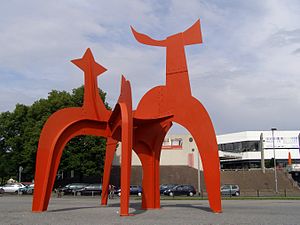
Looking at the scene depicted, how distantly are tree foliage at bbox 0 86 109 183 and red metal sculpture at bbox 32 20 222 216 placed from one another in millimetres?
26431

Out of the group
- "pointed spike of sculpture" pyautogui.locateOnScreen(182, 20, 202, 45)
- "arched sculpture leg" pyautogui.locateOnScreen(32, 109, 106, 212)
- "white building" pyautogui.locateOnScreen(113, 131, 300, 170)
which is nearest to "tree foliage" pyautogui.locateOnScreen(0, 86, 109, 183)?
"arched sculpture leg" pyautogui.locateOnScreen(32, 109, 106, 212)

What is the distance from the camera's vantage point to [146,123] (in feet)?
68.0

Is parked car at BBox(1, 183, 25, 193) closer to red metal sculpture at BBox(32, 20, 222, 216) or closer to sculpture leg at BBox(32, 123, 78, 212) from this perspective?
red metal sculpture at BBox(32, 20, 222, 216)

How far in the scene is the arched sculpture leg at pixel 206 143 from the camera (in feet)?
59.8

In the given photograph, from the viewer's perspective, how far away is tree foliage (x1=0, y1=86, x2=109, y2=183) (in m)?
47.9

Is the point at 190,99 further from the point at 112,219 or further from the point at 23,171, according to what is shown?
the point at 23,171

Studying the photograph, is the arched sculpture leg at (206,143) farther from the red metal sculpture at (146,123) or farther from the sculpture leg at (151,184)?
the sculpture leg at (151,184)

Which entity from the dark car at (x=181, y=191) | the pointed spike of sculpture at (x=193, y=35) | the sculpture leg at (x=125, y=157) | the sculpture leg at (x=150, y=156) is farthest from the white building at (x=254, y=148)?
the sculpture leg at (x=125, y=157)

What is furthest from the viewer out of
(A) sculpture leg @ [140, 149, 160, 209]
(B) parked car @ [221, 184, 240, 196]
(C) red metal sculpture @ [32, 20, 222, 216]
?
(B) parked car @ [221, 184, 240, 196]

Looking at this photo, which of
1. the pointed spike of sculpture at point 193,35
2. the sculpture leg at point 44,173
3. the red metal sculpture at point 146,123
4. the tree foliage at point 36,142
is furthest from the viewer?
the tree foliage at point 36,142

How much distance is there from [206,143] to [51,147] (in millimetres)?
7186

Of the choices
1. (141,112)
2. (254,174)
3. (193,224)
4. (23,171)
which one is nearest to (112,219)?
(193,224)

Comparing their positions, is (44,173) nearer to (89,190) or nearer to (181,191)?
(89,190)

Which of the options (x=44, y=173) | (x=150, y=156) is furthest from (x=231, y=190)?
(x=44, y=173)
